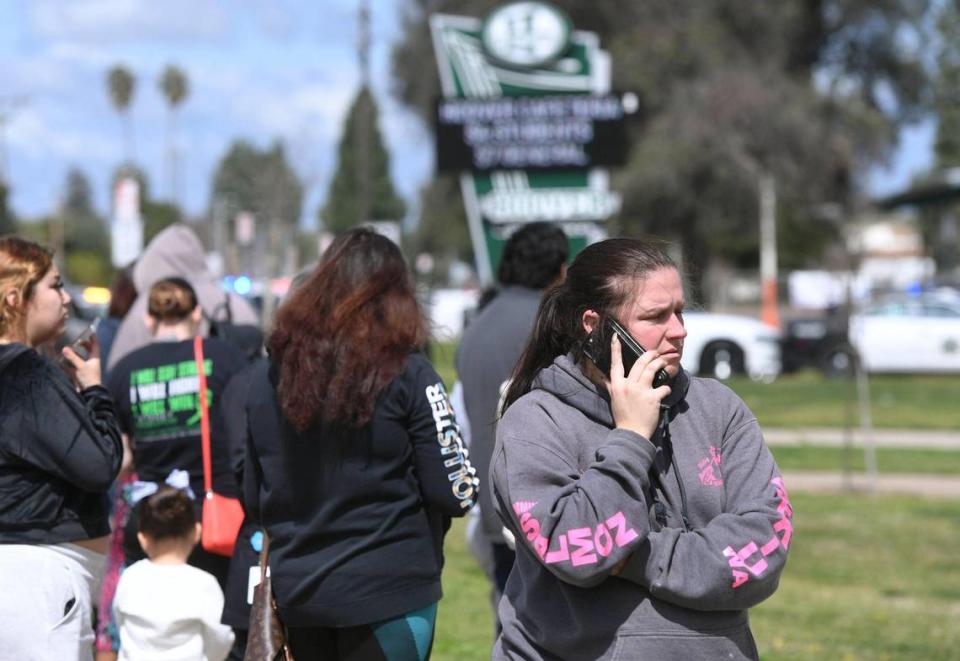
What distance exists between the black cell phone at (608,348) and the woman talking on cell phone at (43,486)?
1.78 meters

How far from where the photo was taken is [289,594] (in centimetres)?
407

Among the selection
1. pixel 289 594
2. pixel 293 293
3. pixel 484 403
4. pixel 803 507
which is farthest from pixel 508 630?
pixel 803 507

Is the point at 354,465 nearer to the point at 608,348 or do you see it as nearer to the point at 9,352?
the point at 9,352

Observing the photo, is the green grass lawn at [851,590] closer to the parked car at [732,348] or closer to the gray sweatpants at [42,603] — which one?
the gray sweatpants at [42,603]

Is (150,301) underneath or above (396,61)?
underneath

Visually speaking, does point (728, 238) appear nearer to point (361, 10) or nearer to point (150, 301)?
point (361, 10)

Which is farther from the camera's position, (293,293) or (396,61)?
(396,61)

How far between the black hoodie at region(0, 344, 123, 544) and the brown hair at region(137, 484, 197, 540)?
0.96 meters

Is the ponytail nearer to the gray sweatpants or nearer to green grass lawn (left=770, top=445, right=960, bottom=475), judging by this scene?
the gray sweatpants

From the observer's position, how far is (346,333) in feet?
13.6

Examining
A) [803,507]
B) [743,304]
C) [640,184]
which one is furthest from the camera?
[743,304]

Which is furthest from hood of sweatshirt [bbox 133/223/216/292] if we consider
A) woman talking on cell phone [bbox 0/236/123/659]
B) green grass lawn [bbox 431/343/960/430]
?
green grass lawn [bbox 431/343/960/430]

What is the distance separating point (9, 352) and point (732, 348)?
1002 inches

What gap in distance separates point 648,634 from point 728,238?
45.4 metres
